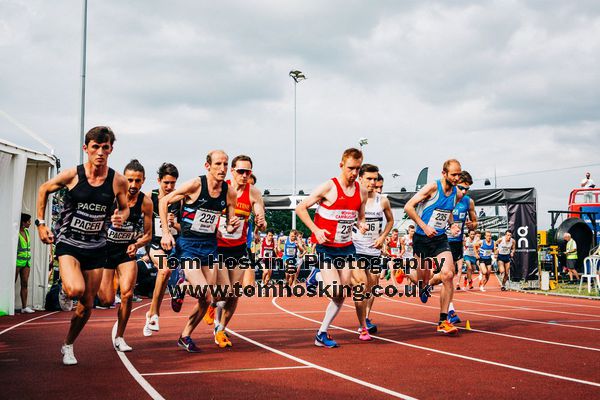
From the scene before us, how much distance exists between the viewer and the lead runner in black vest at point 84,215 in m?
5.71

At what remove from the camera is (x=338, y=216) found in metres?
7.20

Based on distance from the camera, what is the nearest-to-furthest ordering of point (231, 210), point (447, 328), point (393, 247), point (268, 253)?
point (231, 210)
point (447, 328)
point (268, 253)
point (393, 247)

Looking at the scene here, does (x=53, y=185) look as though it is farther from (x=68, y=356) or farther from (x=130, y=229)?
(x=68, y=356)

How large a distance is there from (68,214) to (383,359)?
11.6 ft

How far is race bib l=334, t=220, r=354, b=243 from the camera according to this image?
7.22 metres

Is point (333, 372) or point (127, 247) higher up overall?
point (127, 247)

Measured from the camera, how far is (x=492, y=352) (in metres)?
6.73

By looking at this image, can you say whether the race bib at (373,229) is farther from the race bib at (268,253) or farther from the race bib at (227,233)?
the race bib at (268,253)

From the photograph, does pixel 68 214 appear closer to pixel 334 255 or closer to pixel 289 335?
pixel 334 255

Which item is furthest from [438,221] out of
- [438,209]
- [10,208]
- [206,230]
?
[10,208]

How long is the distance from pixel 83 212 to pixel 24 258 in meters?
6.66

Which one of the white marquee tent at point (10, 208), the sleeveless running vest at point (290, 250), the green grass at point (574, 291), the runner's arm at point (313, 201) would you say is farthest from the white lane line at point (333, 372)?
the sleeveless running vest at point (290, 250)

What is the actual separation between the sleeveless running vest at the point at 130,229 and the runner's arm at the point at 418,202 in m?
3.56

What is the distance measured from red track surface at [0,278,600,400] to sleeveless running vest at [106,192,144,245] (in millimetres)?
1275
